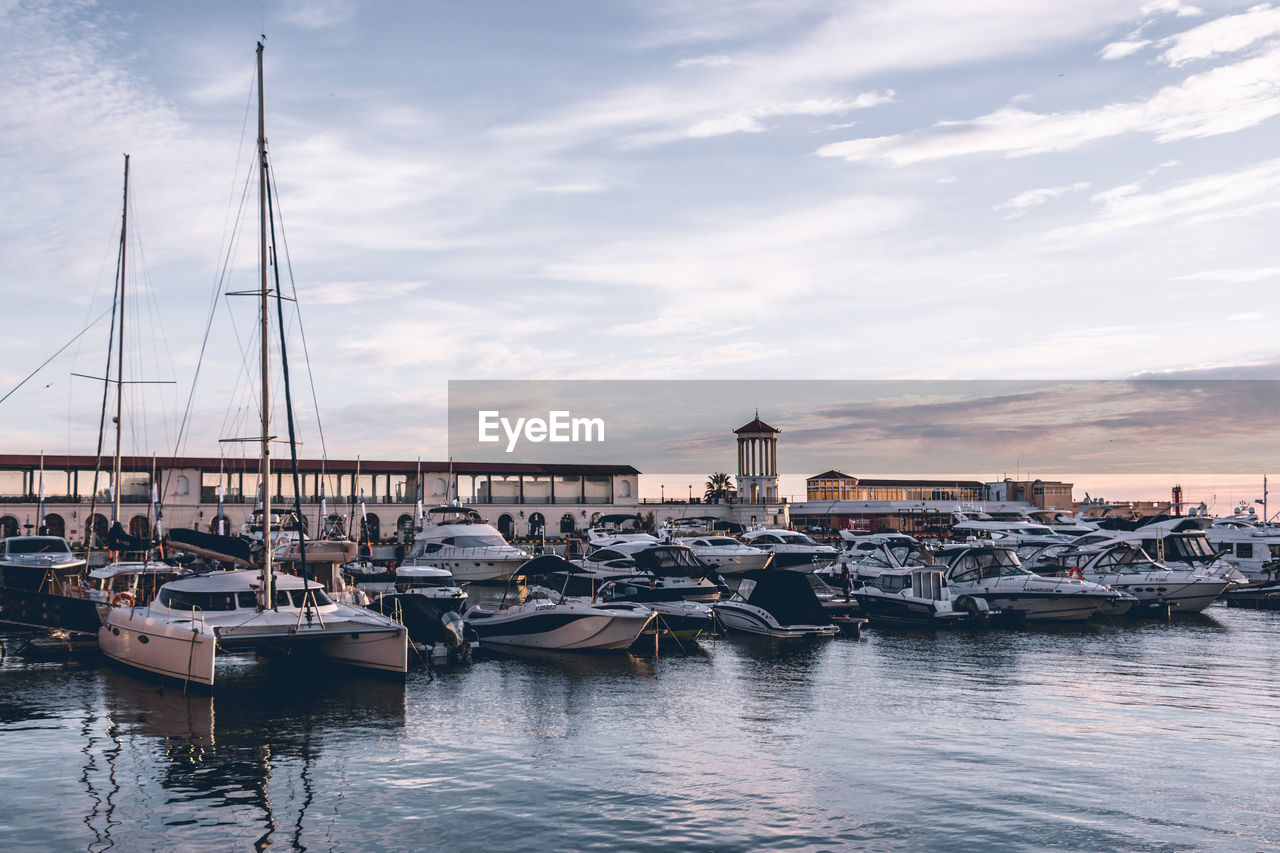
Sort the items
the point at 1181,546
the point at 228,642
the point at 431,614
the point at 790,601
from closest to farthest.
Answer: the point at 228,642 < the point at 431,614 < the point at 790,601 < the point at 1181,546

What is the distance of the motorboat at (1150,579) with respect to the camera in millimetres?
43812

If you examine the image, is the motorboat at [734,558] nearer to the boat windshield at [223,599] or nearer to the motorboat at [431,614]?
the motorboat at [431,614]

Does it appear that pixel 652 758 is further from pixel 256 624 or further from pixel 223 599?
A: pixel 223 599

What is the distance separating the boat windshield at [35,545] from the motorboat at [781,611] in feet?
106

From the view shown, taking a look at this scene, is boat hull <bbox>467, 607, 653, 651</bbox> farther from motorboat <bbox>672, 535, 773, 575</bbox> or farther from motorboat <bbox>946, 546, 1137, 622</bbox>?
motorboat <bbox>672, 535, 773, 575</bbox>

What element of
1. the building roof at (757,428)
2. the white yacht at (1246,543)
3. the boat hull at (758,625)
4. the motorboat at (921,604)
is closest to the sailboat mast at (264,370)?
the boat hull at (758,625)

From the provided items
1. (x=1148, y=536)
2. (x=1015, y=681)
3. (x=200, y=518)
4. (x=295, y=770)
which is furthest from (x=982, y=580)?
(x=200, y=518)

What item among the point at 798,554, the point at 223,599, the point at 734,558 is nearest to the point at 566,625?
the point at 223,599

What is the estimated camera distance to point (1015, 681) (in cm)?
2714

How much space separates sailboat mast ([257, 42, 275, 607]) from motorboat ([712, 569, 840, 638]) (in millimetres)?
15899

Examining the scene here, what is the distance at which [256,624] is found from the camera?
79.4 feet

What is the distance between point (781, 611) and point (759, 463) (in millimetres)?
73829

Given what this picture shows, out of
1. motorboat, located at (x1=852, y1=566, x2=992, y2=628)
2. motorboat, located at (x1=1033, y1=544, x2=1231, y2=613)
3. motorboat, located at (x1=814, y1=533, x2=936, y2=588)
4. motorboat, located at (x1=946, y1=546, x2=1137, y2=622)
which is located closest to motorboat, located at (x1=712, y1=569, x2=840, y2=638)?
motorboat, located at (x1=852, y1=566, x2=992, y2=628)

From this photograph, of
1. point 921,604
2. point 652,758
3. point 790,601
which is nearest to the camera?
point 652,758
